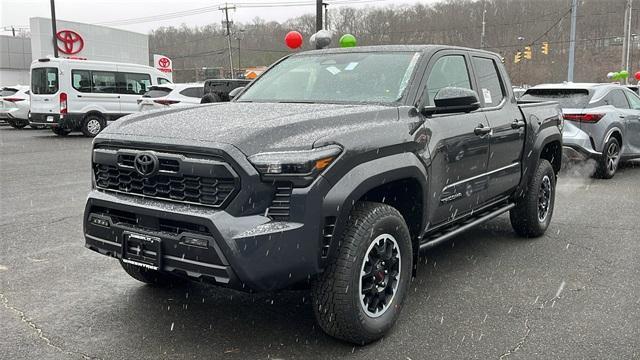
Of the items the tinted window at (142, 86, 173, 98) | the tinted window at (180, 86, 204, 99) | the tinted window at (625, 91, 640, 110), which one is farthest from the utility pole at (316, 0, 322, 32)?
the tinted window at (625, 91, 640, 110)

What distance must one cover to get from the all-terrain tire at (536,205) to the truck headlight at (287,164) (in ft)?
11.2

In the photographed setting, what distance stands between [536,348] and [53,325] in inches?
118

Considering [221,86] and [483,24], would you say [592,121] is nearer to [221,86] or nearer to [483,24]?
[221,86]

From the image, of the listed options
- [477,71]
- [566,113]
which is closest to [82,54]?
[566,113]

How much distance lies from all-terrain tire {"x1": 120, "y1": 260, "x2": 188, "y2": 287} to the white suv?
12152 mm

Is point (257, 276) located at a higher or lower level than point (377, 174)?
lower

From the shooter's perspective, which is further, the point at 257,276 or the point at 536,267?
the point at 536,267

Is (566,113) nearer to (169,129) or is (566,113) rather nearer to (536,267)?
(536,267)

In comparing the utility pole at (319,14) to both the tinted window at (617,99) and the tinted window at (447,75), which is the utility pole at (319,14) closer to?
the tinted window at (617,99)

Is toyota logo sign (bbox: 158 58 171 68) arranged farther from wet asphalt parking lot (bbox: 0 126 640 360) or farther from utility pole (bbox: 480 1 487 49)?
wet asphalt parking lot (bbox: 0 126 640 360)

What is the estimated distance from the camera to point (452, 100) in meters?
3.91

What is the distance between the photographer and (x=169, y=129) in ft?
11.1

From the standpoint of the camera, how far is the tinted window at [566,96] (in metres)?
9.85

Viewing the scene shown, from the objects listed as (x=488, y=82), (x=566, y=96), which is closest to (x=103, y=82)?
(x=566, y=96)
